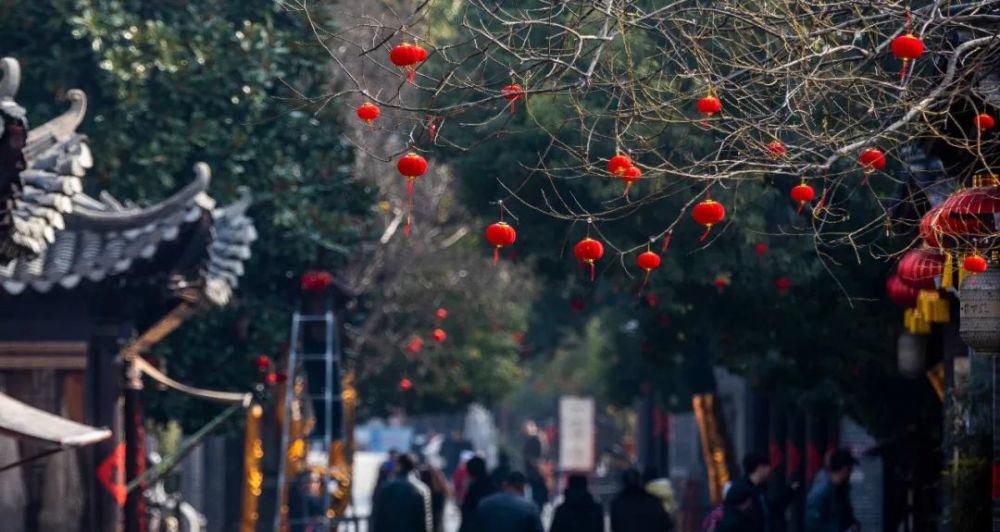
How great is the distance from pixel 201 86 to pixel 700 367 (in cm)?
1031

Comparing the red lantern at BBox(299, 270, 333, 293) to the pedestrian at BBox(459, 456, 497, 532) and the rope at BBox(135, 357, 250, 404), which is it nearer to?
the rope at BBox(135, 357, 250, 404)

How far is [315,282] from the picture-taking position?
20953 mm

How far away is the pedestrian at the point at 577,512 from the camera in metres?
16.5

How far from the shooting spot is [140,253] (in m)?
15.4

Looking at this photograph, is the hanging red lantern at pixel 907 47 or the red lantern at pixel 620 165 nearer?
the hanging red lantern at pixel 907 47

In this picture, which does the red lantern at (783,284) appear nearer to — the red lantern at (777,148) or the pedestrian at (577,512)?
the pedestrian at (577,512)

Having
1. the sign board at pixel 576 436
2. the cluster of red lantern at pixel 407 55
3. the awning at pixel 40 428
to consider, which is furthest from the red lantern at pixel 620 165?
the sign board at pixel 576 436

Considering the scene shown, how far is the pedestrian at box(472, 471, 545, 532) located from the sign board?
17365 millimetres

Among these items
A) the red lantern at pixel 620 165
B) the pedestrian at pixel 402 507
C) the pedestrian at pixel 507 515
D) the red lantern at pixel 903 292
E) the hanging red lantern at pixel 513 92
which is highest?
the hanging red lantern at pixel 513 92

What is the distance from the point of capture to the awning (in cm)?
1197

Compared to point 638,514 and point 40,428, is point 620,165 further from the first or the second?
point 638,514

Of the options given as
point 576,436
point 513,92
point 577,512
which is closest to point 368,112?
point 513,92

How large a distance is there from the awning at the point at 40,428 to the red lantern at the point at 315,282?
798 centimetres

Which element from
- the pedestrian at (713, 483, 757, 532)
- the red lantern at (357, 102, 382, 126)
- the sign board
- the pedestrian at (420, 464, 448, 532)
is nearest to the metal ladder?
the pedestrian at (420, 464, 448, 532)
